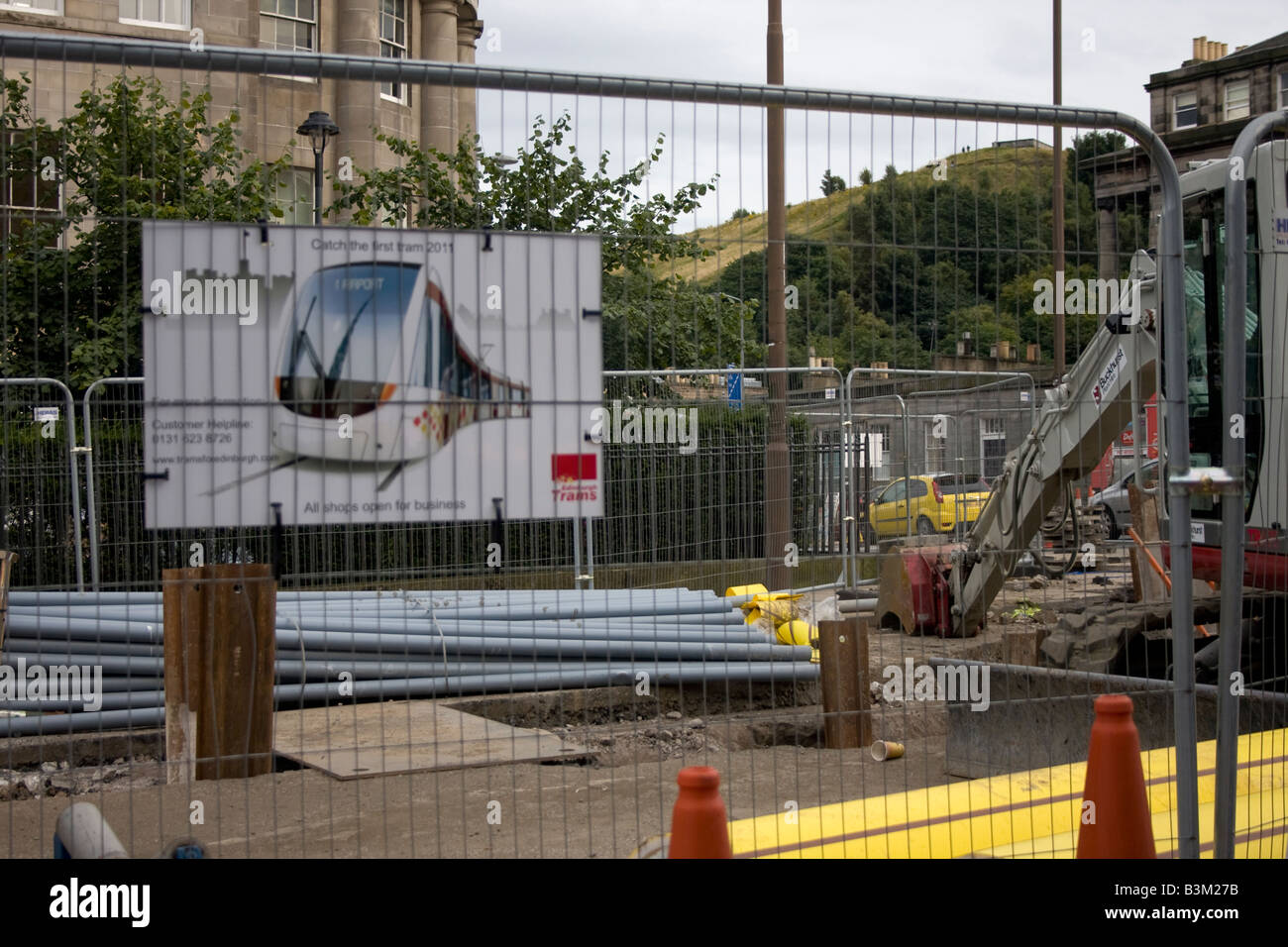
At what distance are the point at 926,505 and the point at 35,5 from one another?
2124 centimetres

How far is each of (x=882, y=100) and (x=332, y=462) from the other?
2.67 m

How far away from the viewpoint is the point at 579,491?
452cm

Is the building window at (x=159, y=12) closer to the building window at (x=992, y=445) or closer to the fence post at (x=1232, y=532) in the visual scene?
the building window at (x=992, y=445)

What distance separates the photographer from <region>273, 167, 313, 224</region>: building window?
5.87 m

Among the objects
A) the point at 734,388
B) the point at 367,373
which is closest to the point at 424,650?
the point at 734,388

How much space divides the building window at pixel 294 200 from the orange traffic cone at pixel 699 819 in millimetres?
2719

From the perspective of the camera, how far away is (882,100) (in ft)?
16.9

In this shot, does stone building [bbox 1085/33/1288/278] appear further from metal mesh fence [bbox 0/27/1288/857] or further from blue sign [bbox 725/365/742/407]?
blue sign [bbox 725/365/742/407]

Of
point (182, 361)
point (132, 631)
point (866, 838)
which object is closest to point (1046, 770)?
point (866, 838)

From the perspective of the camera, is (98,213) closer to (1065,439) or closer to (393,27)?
(1065,439)

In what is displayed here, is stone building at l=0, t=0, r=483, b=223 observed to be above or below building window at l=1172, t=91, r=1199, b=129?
below

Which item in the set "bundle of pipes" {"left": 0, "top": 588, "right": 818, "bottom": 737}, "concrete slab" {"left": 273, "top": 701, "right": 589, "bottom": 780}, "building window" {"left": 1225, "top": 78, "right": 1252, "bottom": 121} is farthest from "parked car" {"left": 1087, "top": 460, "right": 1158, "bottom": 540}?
"building window" {"left": 1225, "top": 78, "right": 1252, "bottom": 121}

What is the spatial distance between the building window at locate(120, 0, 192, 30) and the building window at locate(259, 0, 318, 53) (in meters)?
1.59

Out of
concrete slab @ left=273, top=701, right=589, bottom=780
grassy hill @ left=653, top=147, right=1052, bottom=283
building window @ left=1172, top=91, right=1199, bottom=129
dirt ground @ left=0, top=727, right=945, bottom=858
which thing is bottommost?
dirt ground @ left=0, top=727, right=945, bottom=858
